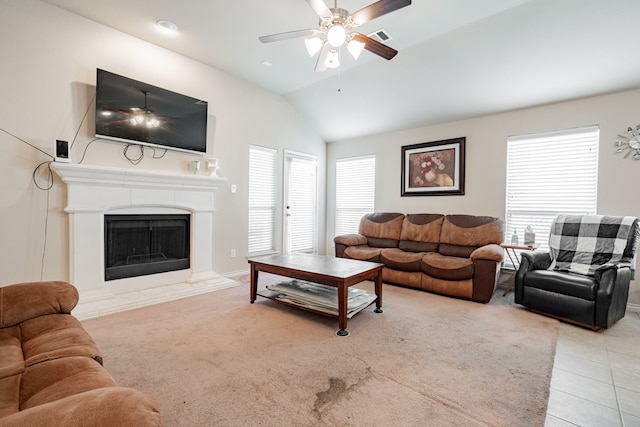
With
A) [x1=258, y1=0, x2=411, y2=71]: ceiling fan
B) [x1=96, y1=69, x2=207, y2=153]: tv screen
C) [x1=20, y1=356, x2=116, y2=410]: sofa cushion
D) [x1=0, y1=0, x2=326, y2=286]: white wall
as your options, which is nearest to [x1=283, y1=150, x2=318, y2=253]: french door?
[x1=96, y1=69, x2=207, y2=153]: tv screen

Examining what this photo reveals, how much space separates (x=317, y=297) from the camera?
2.92 m

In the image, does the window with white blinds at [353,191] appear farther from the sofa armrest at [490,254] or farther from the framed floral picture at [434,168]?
the sofa armrest at [490,254]

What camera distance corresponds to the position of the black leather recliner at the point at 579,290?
2674mm

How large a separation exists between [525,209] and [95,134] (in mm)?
5320

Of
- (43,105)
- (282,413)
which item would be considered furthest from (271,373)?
(43,105)

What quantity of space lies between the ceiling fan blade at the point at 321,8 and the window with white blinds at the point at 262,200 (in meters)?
2.80

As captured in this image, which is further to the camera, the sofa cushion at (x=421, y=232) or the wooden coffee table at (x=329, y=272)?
the sofa cushion at (x=421, y=232)

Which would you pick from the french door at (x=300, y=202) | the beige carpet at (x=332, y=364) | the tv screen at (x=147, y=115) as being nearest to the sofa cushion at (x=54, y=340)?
the beige carpet at (x=332, y=364)

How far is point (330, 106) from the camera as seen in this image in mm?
5082

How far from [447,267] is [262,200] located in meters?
3.01

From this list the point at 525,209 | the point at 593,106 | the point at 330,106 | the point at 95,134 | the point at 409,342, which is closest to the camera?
the point at 409,342

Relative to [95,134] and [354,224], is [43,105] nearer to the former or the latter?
[95,134]

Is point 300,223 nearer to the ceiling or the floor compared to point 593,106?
nearer to the floor

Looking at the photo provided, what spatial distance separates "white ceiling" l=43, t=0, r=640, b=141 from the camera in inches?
112
